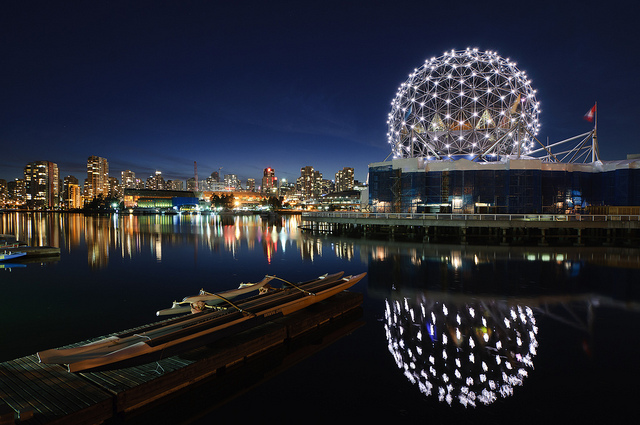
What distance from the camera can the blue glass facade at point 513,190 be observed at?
136 feet

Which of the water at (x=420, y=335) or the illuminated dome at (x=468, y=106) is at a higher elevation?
the illuminated dome at (x=468, y=106)

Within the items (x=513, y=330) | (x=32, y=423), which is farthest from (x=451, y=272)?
(x=32, y=423)

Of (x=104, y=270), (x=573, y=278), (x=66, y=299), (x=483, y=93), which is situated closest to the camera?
(x=66, y=299)

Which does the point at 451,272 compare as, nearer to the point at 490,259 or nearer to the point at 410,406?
the point at 490,259

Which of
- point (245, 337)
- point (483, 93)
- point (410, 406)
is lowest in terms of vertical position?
point (410, 406)

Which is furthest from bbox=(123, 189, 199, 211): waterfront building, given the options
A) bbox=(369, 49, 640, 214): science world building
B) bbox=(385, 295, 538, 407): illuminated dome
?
bbox=(385, 295, 538, 407): illuminated dome

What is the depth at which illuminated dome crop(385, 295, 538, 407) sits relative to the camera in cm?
783

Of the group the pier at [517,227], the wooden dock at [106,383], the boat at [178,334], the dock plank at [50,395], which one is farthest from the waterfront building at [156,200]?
the dock plank at [50,395]

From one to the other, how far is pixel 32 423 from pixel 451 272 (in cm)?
1865

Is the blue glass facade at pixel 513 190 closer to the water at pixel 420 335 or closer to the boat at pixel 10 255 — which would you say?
the water at pixel 420 335

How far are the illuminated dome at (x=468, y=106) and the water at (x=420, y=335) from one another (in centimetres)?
2820

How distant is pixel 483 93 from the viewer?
153 ft

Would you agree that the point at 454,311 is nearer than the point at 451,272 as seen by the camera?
Yes

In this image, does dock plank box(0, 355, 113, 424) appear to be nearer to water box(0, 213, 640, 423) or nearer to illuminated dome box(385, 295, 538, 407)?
water box(0, 213, 640, 423)
